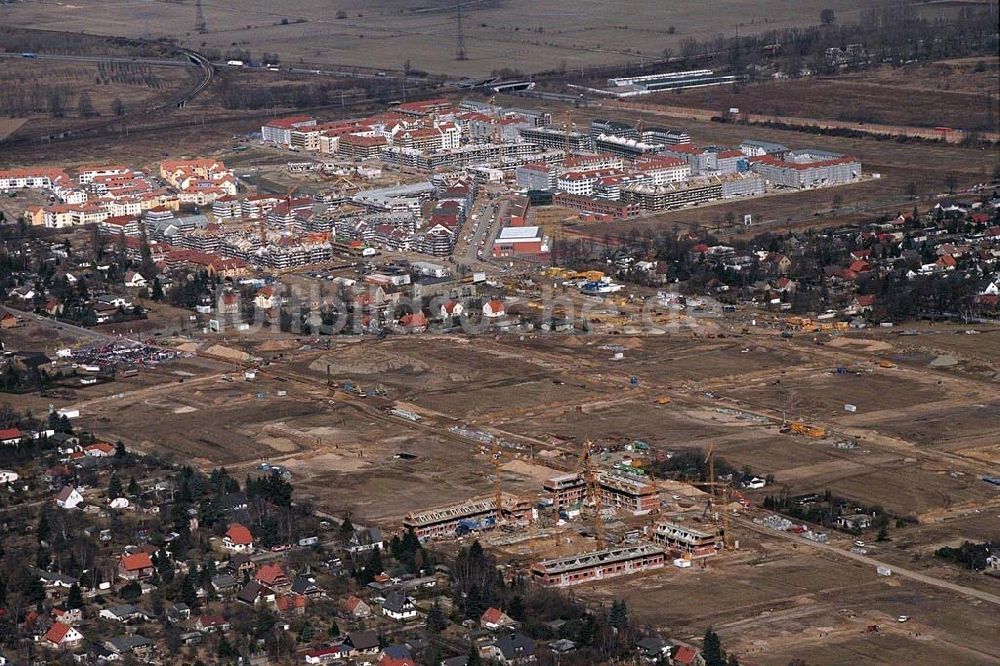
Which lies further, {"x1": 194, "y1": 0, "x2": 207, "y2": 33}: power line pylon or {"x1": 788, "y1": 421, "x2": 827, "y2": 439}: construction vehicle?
{"x1": 194, "y1": 0, "x2": 207, "y2": 33}: power line pylon

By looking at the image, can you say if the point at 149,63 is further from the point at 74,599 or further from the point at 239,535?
the point at 74,599

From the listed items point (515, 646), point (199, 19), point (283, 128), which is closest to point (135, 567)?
point (515, 646)

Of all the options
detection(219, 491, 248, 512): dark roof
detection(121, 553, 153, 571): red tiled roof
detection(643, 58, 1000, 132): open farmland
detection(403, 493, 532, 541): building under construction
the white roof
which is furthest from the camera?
detection(643, 58, 1000, 132): open farmland

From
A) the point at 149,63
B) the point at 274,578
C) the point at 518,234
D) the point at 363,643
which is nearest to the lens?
the point at 363,643

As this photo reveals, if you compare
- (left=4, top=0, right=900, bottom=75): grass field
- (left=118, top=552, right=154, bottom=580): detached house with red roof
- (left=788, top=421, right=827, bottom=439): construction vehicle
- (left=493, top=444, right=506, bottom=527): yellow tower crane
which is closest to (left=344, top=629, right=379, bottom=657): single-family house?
(left=118, top=552, right=154, bottom=580): detached house with red roof

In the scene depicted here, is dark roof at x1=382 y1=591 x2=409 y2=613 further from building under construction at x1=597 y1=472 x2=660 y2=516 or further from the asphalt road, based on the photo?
the asphalt road

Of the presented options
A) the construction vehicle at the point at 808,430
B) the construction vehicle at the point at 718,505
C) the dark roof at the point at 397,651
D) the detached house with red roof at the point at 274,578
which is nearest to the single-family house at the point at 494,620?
the dark roof at the point at 397,651
